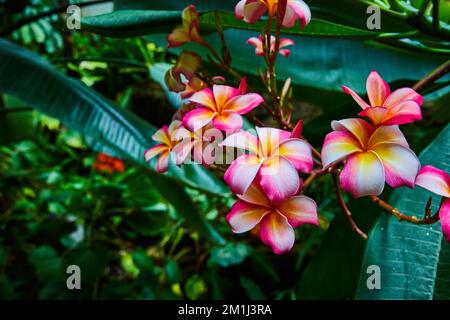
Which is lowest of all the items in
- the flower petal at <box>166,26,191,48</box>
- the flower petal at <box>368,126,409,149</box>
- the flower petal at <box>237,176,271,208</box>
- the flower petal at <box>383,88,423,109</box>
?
the flower petal at <box>237,176,271,208</box>

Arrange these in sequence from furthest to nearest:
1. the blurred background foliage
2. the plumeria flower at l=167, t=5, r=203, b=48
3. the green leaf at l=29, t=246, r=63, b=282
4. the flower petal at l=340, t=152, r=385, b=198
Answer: the green leaf at l=29, t=246, r=63, b=282 → the blurred background foliage → the plumeria flower at l=167, t=5, r=203, b=48 → the flower petal at l=340, t=152, r=385, b=198

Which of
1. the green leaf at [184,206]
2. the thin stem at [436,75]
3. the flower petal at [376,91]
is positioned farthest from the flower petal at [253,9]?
the green leaf at [184,206]

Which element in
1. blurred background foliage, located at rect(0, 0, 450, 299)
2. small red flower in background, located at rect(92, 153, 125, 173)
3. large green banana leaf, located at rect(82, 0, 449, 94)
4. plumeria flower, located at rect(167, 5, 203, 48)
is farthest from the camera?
small red flower in background, located at rect(92, 153, 125, 173)

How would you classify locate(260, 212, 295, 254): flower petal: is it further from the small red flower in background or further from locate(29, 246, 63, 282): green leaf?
the small red flower in background

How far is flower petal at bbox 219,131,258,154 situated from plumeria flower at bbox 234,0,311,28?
107mm

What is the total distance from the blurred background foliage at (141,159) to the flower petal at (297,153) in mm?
175

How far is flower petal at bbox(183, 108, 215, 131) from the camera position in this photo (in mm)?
307

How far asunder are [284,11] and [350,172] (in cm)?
14

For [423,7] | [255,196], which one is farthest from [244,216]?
[423,7]

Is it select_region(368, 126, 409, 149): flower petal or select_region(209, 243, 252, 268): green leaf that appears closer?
select_region(368, 126, 409, 149): flower petal

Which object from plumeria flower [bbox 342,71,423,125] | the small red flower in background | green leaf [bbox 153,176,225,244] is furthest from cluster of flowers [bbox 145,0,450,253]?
the small red flower in background

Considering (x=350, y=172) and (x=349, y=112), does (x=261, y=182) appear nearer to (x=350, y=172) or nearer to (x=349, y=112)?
(x=350, y=172)

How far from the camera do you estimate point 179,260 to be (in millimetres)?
1599

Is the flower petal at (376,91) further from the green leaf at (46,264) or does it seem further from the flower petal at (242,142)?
the green leaf at (46,264)
